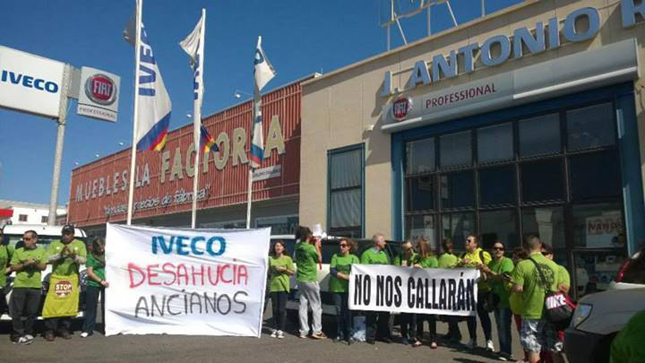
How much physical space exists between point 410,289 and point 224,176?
17.3 metres

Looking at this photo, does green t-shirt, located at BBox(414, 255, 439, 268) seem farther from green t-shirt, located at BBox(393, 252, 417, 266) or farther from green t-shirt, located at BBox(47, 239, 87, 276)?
green t-shirt, located at BBox(47, 239, 87, 276)

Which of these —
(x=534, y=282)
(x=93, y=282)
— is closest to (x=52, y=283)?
(x=93, y=282)

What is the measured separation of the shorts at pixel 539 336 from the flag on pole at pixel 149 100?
35.9ft

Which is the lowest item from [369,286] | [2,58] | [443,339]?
[443,339]

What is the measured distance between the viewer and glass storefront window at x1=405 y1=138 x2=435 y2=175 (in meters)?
15.5

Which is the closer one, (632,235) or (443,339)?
(443,339)

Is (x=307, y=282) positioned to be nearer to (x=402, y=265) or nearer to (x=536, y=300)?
(x=402, y=265)

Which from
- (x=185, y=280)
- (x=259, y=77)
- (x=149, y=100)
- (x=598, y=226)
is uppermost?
(x=259, y=77)

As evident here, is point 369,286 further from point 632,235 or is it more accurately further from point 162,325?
point 632,235

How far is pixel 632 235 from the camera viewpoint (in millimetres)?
11133

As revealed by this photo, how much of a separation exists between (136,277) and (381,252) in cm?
404

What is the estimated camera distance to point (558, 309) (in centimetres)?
580

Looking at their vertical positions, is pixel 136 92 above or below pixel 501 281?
above

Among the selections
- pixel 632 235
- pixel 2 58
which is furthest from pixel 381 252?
pixel 2 58
